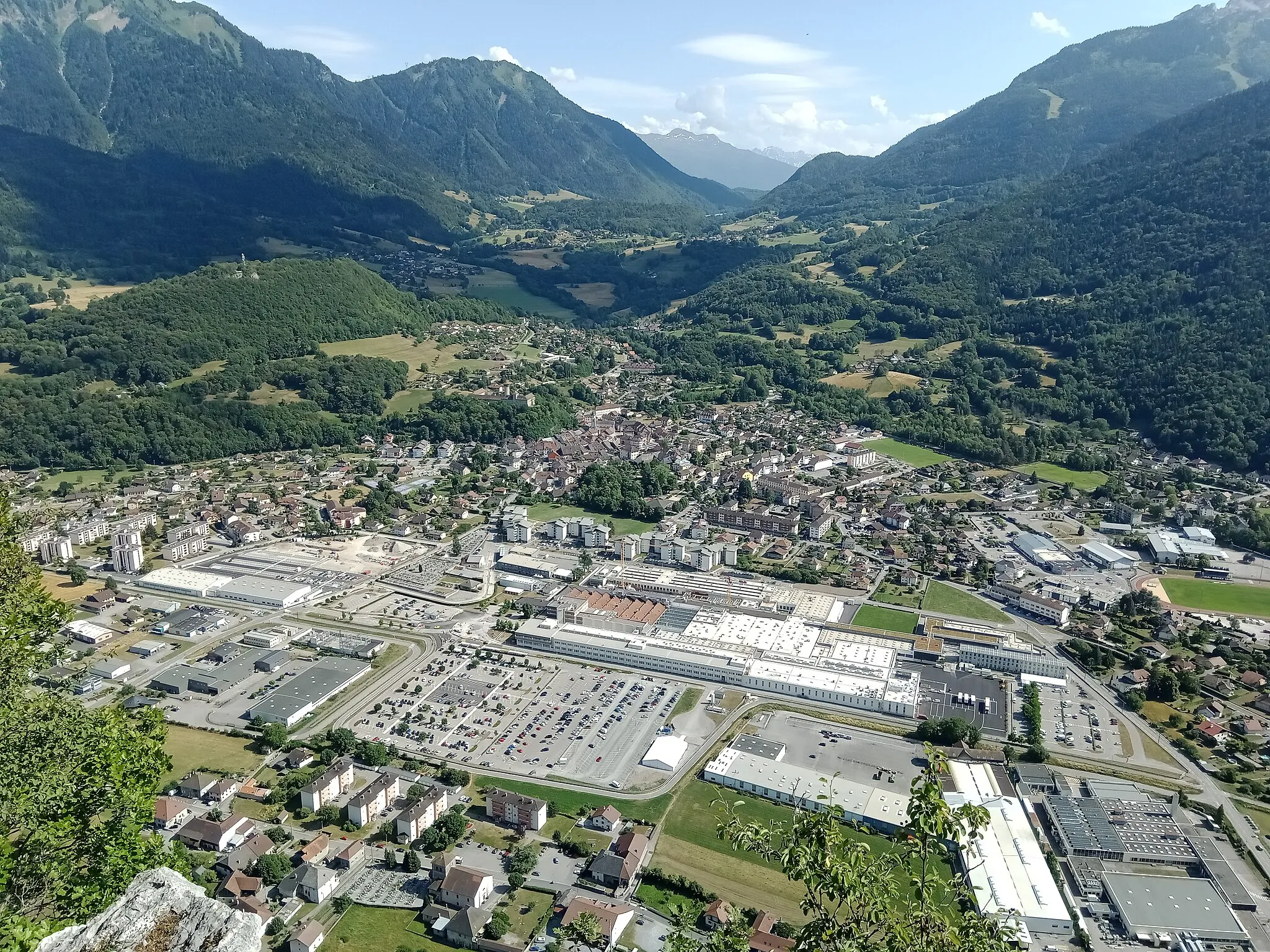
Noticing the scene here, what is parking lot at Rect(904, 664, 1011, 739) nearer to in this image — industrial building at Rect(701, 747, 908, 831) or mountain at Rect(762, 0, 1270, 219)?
industrial building at Rect(701, 747, 908, 831)

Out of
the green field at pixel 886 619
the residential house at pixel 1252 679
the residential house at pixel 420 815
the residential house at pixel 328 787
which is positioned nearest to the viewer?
the residential house at pixel 420 815

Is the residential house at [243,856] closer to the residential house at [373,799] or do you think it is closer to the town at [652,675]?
the town at [652,675]

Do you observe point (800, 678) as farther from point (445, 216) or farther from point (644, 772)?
point (445, 216)

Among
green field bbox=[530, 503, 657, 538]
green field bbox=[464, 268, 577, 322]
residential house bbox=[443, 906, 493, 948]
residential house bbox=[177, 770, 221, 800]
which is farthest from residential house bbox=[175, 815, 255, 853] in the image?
green field bbox=[464, 268, 577, 322]

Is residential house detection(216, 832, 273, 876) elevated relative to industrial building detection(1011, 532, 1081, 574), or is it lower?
lower

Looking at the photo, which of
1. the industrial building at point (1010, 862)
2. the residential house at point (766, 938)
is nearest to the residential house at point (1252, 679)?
the industrial building at point (1010, 862)

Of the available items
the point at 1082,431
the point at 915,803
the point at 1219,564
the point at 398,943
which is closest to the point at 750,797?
the point at 398,943

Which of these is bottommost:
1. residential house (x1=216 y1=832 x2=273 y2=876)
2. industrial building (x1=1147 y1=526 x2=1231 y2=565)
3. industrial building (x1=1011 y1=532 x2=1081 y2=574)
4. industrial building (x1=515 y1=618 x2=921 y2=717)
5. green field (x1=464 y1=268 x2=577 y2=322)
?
residential house (x1=216 y1=832 x2=273 y2=876)
